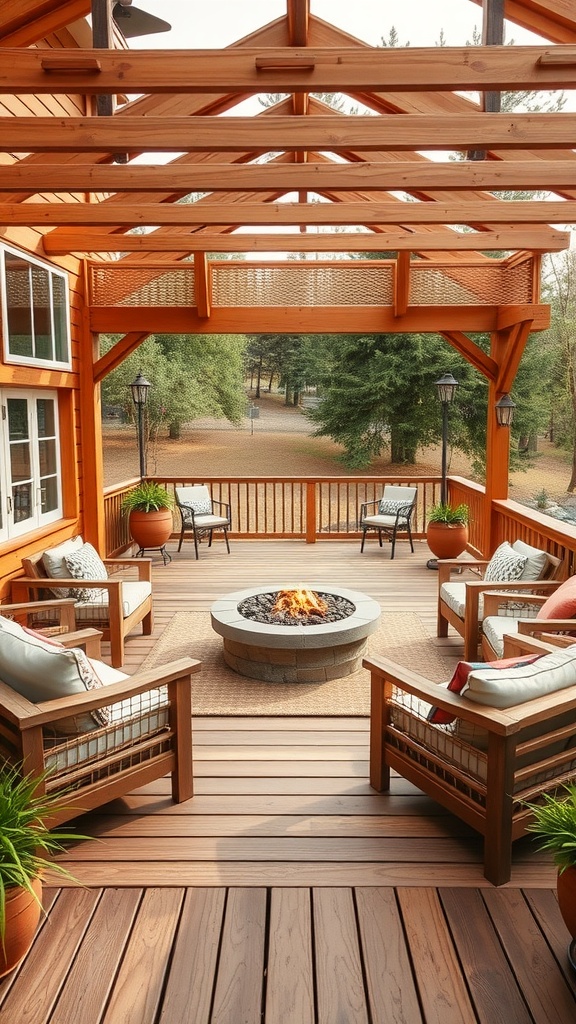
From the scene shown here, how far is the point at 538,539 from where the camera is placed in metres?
5.97

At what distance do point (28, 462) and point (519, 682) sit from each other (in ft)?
14.7

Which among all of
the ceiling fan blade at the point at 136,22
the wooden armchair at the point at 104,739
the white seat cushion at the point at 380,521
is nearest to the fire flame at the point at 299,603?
the wooden armchair at the point at 104,739

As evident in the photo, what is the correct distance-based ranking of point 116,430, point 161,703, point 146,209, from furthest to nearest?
point 116,430
point 146,209
point 161,703

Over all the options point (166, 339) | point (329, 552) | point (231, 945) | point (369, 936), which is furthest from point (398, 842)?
point (166, 339)

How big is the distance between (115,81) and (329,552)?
611cm

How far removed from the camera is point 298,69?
3092 mm

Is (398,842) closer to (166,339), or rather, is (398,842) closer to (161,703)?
(161,703)

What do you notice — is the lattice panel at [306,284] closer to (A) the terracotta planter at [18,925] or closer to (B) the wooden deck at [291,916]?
(B) the wooden deck at [291,916]

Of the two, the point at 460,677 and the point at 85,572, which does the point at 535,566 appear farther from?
the point at 85,572

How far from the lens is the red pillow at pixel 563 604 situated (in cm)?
381

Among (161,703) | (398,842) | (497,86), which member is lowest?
(398,842)

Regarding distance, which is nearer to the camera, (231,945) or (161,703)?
(231,945)

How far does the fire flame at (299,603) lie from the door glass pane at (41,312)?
278cm

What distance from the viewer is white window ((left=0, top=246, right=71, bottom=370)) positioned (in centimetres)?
508
